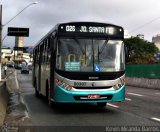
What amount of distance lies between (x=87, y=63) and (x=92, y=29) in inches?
49.4

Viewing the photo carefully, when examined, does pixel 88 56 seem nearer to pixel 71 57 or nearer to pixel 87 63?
pixel 87 63

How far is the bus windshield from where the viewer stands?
13.6 metres

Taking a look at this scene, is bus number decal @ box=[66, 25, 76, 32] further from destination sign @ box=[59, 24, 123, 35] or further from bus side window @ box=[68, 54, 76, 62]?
bus side window @ box=[68, 54, 76, 62]

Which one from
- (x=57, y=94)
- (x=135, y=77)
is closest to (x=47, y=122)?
(x=57, y=94)

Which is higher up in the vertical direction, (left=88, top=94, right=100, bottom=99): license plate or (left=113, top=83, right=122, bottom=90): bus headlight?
(left=113, top=83, right=122, bottom=90): bus headlight

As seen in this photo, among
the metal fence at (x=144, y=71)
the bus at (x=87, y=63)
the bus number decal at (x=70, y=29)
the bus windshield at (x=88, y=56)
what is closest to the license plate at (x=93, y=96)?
the bus at (x=87, y=63)

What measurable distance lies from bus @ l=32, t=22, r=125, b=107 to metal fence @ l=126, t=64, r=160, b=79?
23.0 meters

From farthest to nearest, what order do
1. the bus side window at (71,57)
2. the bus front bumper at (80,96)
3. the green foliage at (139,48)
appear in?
1. the green foliage at (139,48)
2. the bus side window at (71,57)
3. the bus front bumper at (80,96)

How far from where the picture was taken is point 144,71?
3912 centimetres

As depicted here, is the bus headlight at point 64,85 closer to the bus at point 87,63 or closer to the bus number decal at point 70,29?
the bus at point 87,63

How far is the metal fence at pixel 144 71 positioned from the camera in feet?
121

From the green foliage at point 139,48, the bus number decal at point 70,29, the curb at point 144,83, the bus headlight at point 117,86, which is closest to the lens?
the bus headlight at point 117,86

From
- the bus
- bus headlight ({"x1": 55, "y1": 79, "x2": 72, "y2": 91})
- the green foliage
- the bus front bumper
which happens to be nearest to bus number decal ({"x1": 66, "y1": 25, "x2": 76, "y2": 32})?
the bus

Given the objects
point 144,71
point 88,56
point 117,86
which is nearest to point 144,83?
point 144,71
